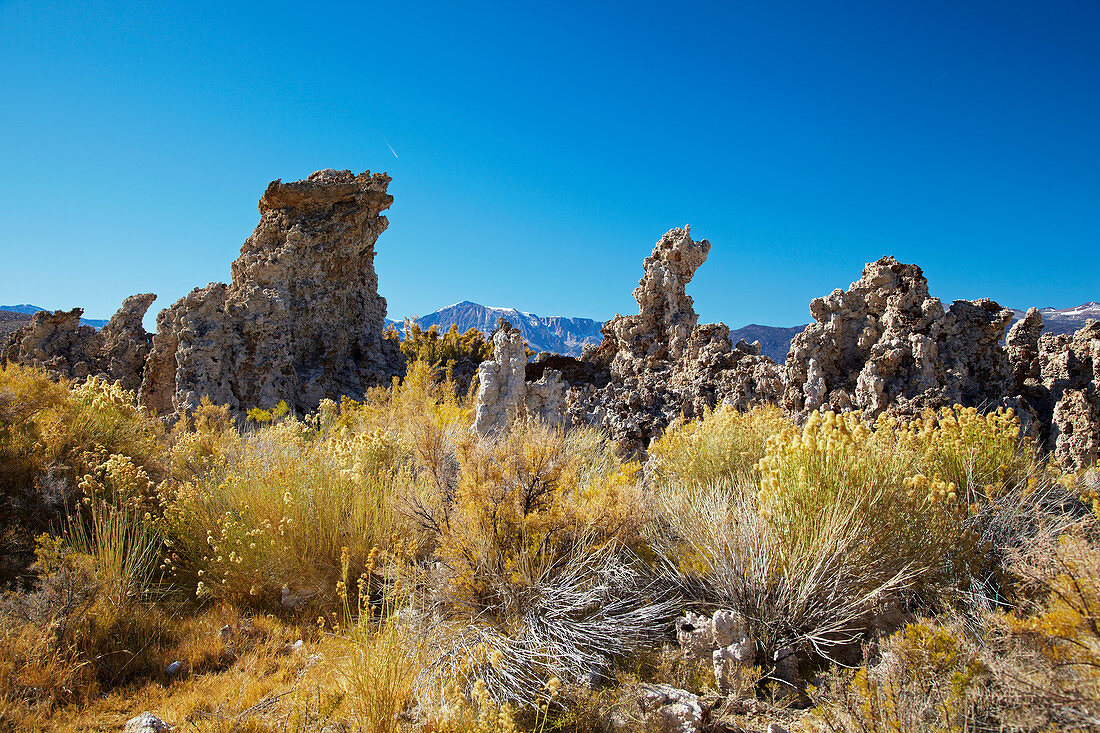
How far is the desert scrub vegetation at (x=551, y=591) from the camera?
1.99 m

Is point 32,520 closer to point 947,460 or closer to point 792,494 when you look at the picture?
point 792,494

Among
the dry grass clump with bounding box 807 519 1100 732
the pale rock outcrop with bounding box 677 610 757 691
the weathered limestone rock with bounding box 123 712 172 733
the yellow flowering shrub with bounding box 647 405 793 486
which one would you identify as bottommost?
the weathered limestone rock with bounding box 123 712 172 733

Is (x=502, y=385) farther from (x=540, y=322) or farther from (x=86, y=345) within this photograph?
(x=540, y=322)

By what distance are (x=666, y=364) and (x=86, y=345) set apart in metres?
14.7

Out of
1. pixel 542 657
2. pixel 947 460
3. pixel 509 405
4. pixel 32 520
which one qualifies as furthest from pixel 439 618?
pixel 509 405

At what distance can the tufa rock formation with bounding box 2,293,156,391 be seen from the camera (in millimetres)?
12305

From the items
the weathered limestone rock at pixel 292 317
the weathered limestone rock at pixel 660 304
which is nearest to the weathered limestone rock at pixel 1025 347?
the weathered limestone rock at pixel 660 304

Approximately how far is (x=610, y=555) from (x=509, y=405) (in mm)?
4750

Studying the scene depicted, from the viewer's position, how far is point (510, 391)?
7773 mm

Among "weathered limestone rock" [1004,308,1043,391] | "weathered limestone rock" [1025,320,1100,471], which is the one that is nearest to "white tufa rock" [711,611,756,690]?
"weathered limestone rock" [1025,320,1100,471]

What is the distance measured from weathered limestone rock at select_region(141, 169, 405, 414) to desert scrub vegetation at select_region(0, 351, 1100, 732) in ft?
22.4

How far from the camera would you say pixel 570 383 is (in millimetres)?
10453

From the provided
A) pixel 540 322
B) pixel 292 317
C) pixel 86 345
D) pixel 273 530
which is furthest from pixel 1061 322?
pixel 540 322

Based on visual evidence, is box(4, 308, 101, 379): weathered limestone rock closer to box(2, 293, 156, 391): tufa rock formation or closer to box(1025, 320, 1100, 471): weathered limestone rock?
box(2, 293, 156, 391): tufa rock formation
